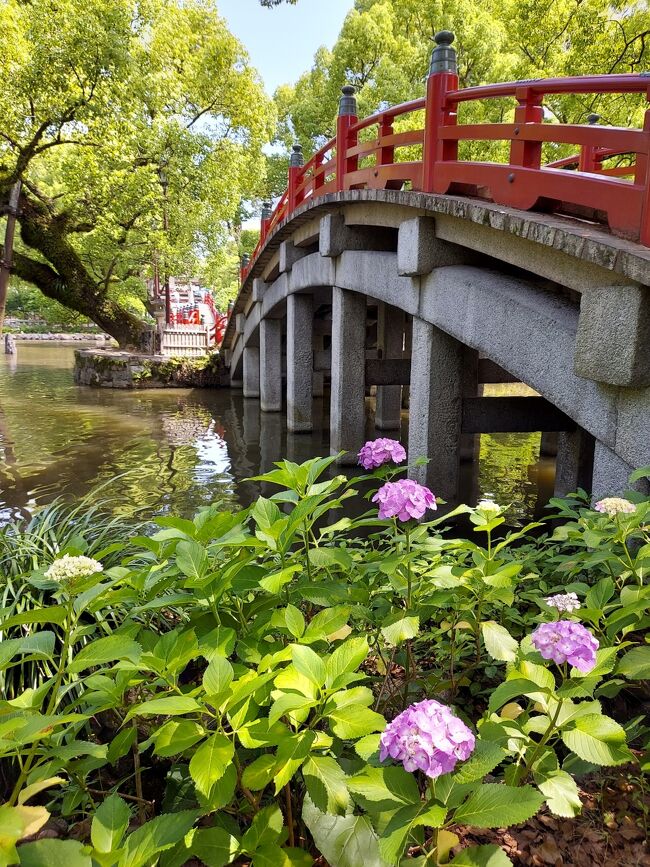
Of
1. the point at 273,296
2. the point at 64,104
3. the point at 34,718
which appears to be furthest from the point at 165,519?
the point at 64,104

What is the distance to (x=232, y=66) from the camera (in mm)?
22156

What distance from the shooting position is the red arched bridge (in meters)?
3.84

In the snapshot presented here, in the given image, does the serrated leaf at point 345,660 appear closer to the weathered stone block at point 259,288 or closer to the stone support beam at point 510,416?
the stone support beam at point 510,416

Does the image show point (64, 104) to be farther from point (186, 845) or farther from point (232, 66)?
point (186, 845)

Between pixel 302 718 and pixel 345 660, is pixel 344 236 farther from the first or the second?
pixel 302 718

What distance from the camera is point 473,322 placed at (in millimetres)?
5562

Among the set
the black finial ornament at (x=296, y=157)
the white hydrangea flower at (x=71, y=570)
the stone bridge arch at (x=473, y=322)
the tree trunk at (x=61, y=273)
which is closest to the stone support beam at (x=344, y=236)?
the stone bridge arch at (x=473, y=322)

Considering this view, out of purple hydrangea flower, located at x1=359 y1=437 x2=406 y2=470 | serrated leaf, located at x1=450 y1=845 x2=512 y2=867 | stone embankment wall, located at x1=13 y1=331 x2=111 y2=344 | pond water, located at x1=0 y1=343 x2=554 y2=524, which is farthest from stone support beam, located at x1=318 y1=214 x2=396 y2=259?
stone embankment wall, located at x1=13 y1=331 x2=111 y2=344

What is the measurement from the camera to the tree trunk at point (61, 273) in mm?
20094

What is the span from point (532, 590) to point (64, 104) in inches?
631

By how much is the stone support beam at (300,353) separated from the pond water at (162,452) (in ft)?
2.20

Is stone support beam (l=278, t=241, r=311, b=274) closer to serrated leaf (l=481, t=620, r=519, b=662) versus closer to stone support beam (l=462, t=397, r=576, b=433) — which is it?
stone support beam (l=462, t=397, r=576, b=433)

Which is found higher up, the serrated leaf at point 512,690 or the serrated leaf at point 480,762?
the serrated leaf at point 512,690

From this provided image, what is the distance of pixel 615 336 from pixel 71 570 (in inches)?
129
